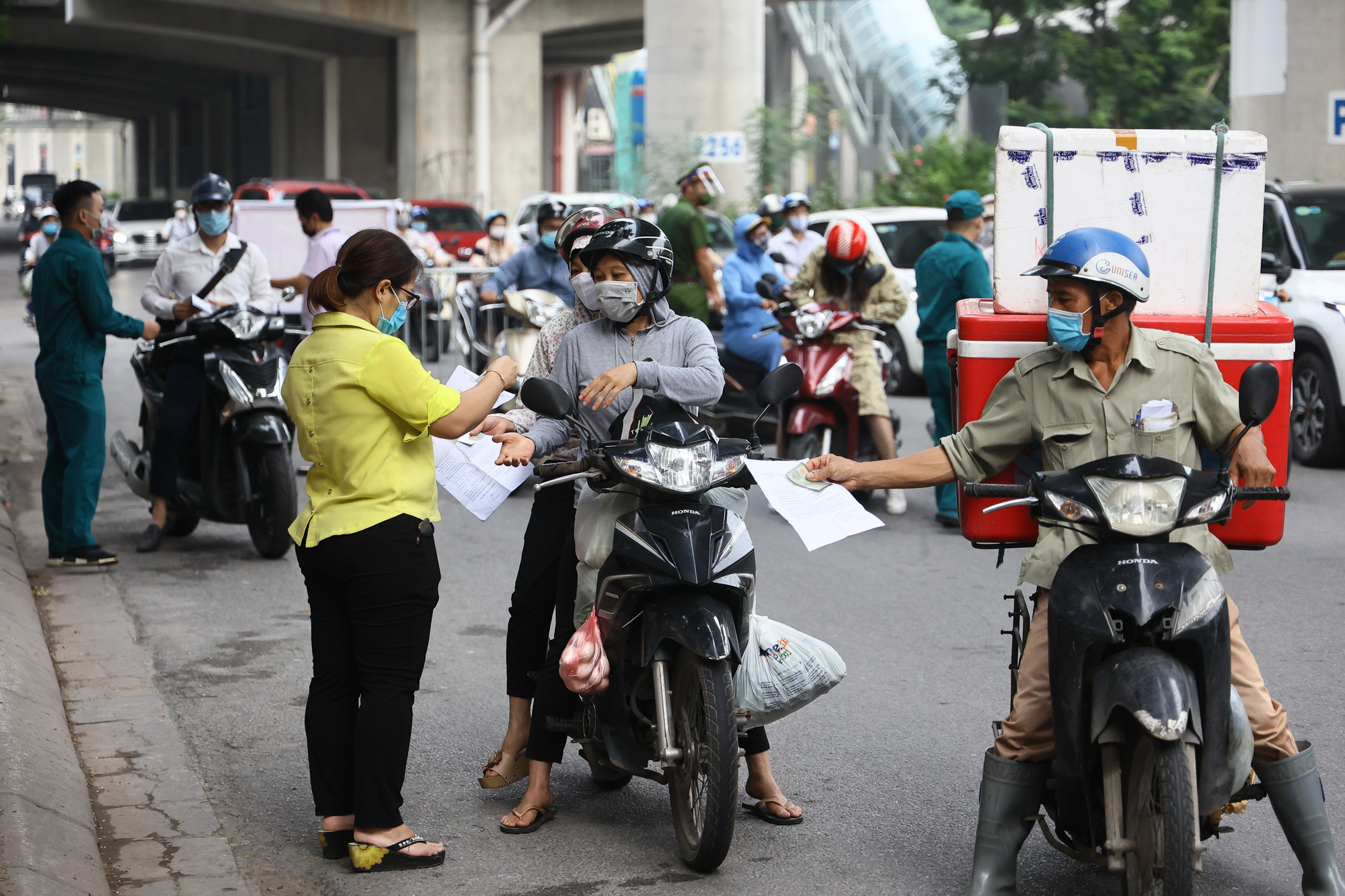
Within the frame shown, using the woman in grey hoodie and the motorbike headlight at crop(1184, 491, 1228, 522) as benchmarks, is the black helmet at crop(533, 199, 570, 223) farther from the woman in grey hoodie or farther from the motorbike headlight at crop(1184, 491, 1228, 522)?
the motorbike headlight at crop(1184, 491, 1228, 522)

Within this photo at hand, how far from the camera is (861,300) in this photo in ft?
32.1

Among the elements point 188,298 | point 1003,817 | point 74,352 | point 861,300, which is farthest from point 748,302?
point 1003,817

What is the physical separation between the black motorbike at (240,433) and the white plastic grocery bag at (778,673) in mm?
4369

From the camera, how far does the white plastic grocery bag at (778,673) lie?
4.38 m

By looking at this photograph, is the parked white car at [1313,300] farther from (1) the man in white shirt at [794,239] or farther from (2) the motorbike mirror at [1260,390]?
(2) the motorbike mirror at [1260,390]

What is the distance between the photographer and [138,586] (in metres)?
7.89

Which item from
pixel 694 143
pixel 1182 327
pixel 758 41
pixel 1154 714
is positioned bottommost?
pixel 1154 714

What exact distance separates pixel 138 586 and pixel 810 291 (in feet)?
14.9

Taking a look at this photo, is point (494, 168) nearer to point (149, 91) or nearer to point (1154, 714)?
point (149, 91)

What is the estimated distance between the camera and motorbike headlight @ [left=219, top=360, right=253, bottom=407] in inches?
326

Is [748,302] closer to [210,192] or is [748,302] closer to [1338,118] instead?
[210,192]

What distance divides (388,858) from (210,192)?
17.2 feet

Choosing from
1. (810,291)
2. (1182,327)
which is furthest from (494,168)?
(1182,327)

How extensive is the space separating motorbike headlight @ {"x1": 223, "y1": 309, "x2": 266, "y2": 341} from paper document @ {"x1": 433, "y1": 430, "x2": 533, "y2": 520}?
159 inches
